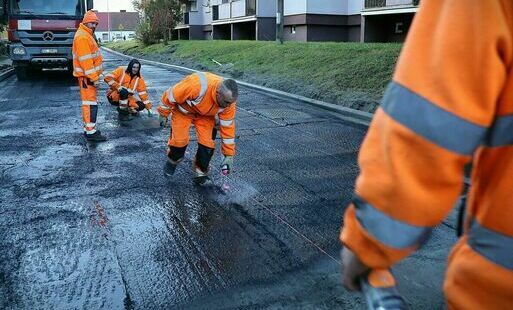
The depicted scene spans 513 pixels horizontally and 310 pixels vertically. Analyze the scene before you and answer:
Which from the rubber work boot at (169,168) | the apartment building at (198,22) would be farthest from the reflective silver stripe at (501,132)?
the apartment building at (198,22)

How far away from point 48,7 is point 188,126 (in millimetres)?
12759

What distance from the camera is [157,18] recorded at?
35.5 meters

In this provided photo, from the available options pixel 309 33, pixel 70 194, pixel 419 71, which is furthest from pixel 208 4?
pixel 419 71

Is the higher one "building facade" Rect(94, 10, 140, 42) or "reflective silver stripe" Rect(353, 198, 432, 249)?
"building facade" Rect(94, 10, 140, 42)

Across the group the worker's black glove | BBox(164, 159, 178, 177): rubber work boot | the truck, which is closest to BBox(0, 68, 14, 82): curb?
the truck

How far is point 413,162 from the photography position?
1144 millimetres

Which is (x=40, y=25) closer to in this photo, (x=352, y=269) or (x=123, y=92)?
(x=123, y=92)

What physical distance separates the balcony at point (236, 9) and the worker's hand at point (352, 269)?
101ft

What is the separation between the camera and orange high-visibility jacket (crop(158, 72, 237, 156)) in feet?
17.1

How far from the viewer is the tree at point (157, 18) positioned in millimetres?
35594

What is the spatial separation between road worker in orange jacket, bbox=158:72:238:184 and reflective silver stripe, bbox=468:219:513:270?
387 centimetres

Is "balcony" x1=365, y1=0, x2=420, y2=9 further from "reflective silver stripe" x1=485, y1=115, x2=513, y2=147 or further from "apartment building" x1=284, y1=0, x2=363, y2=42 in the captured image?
"reflective silver stripe" x1=485, y1=115, x2=513, y2=147

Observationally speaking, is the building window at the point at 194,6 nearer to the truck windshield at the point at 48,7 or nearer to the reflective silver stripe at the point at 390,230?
the truck windshield at the point at 48,7

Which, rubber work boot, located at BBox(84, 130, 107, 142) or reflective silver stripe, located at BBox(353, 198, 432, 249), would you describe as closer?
reflective silver stripe, located at BBox(353, 198, 432, 249)
